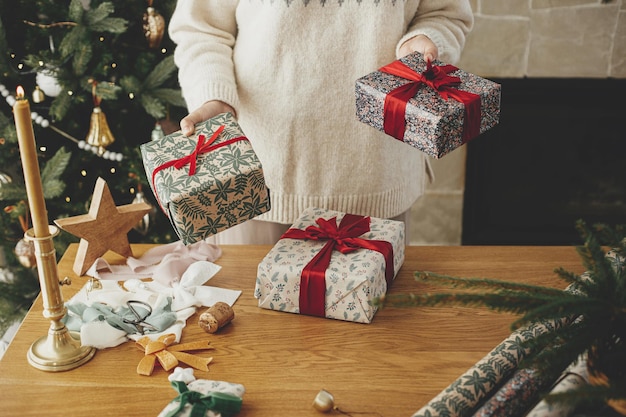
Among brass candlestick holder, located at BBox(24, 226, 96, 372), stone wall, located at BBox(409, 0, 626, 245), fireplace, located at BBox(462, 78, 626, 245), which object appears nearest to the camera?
brass candlestick holder, located at BBox(24, 226, 96, 372)

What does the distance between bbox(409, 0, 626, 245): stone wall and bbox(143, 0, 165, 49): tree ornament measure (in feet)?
4.19

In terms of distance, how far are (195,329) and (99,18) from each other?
125cm

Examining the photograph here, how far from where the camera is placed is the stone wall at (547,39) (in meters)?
2.70

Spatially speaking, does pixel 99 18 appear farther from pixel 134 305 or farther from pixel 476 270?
pixel 476 270

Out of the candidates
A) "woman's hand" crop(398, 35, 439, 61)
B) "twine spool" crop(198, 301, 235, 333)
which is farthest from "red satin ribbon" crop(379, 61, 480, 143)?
"twine spool" crop(198, 301, 235, 333)

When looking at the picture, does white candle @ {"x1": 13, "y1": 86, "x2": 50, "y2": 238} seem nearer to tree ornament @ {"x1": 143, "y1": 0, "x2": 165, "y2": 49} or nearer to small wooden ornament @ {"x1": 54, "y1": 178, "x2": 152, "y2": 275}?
small wooden ornament @ {"x1": 54, "y1": 178, "x2": 152, "y2": 275}

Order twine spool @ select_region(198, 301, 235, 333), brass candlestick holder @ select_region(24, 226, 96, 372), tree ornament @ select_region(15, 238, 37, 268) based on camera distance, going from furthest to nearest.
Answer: tree ornament @ select_region(15, 238, 37, 268) < twine spool @ select_region(198, 301, 235, 333) < brass candlestick holder @ select_region(24, 226, 96, 372)

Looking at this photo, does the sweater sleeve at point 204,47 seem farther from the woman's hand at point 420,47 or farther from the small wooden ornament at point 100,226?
the woman's hand at point 420,47

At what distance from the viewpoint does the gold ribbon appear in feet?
3.53

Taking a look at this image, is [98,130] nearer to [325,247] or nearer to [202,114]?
[202,114]

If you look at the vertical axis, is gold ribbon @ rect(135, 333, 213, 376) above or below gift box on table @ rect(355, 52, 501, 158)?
below

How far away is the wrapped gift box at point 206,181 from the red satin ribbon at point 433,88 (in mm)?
295

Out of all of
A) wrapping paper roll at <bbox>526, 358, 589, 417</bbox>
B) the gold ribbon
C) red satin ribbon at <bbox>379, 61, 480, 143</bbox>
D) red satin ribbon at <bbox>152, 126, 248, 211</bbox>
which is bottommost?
the gold ribbon

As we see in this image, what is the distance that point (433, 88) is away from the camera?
132cm
